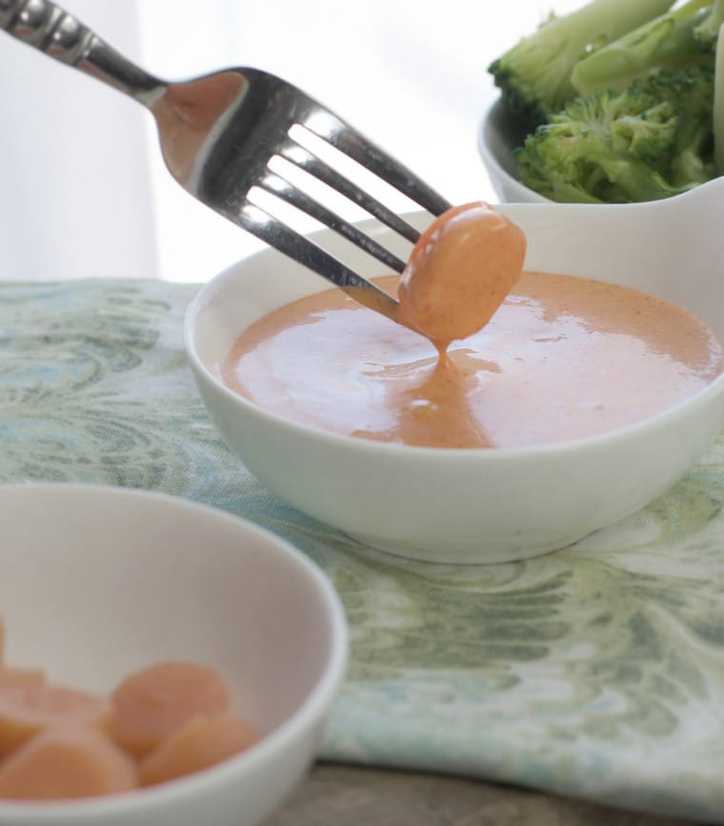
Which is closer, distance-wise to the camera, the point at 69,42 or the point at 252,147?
the point at 69,42

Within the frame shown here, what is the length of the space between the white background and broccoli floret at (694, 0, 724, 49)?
1.92 metres

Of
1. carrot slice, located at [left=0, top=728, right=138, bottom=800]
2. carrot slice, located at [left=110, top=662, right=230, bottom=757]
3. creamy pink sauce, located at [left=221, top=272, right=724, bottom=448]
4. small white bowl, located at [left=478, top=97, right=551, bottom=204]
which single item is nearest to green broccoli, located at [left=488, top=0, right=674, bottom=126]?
small white bowl, located at [left=478, top=97, right=551, bottom=204]

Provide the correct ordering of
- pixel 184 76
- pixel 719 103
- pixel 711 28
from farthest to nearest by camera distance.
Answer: pixel 184 76 → pixel 711 28 → pixel 719 103

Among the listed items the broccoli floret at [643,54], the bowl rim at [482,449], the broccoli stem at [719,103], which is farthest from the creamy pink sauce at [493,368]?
the broccoli floret at [643,54]

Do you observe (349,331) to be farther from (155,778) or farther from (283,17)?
(283,17)

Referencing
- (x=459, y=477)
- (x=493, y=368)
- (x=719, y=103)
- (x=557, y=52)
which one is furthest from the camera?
(x=557, y=52)

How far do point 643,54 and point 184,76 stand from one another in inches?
79.7

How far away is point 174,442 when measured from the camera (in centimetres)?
140

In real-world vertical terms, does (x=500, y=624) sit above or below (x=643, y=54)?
below

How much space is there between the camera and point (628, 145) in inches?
70.7

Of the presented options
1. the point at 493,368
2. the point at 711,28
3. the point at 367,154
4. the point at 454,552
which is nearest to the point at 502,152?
the point at 711,28

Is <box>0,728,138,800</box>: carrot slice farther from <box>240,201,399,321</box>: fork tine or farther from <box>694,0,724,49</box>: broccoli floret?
<box>694,0,724,49</box>: broccoli floret

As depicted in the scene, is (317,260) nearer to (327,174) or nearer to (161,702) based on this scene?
(327,174)

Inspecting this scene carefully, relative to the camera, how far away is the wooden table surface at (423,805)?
899 mm
